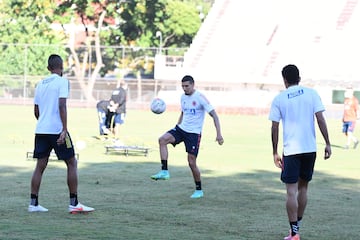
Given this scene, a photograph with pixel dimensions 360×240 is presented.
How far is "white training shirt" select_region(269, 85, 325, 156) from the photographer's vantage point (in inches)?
389

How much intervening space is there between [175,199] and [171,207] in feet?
2.95

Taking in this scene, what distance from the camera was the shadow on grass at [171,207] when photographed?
34.3 ft

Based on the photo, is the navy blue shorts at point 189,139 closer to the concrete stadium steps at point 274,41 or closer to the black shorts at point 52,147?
the black shorts at point 52,147

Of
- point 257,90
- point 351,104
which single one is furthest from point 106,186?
point 257,90

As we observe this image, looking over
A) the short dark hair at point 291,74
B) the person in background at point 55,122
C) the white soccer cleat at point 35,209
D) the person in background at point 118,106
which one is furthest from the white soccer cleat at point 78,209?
the person in background at point 118,106

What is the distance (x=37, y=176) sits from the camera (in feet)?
38.7

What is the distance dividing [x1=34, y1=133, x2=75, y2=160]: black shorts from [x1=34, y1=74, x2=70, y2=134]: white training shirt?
0.09m

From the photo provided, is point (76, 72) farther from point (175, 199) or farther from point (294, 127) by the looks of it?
point (294, 127)

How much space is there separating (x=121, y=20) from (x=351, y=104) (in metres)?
39.9

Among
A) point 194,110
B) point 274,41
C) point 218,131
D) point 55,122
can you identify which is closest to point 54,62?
point 55,122

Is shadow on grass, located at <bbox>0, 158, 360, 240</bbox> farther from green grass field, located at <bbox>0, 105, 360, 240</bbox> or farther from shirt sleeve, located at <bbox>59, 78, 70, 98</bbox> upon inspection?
shirt sleeve, located at <bbox>59, 78, 70, 98</bbox>

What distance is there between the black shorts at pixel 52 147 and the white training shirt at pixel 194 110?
3.06 meters

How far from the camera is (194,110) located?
1424 centimetres

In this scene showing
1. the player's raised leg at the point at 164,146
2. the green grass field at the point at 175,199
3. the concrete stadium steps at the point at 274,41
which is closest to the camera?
the green grass field at the point at 175,199
